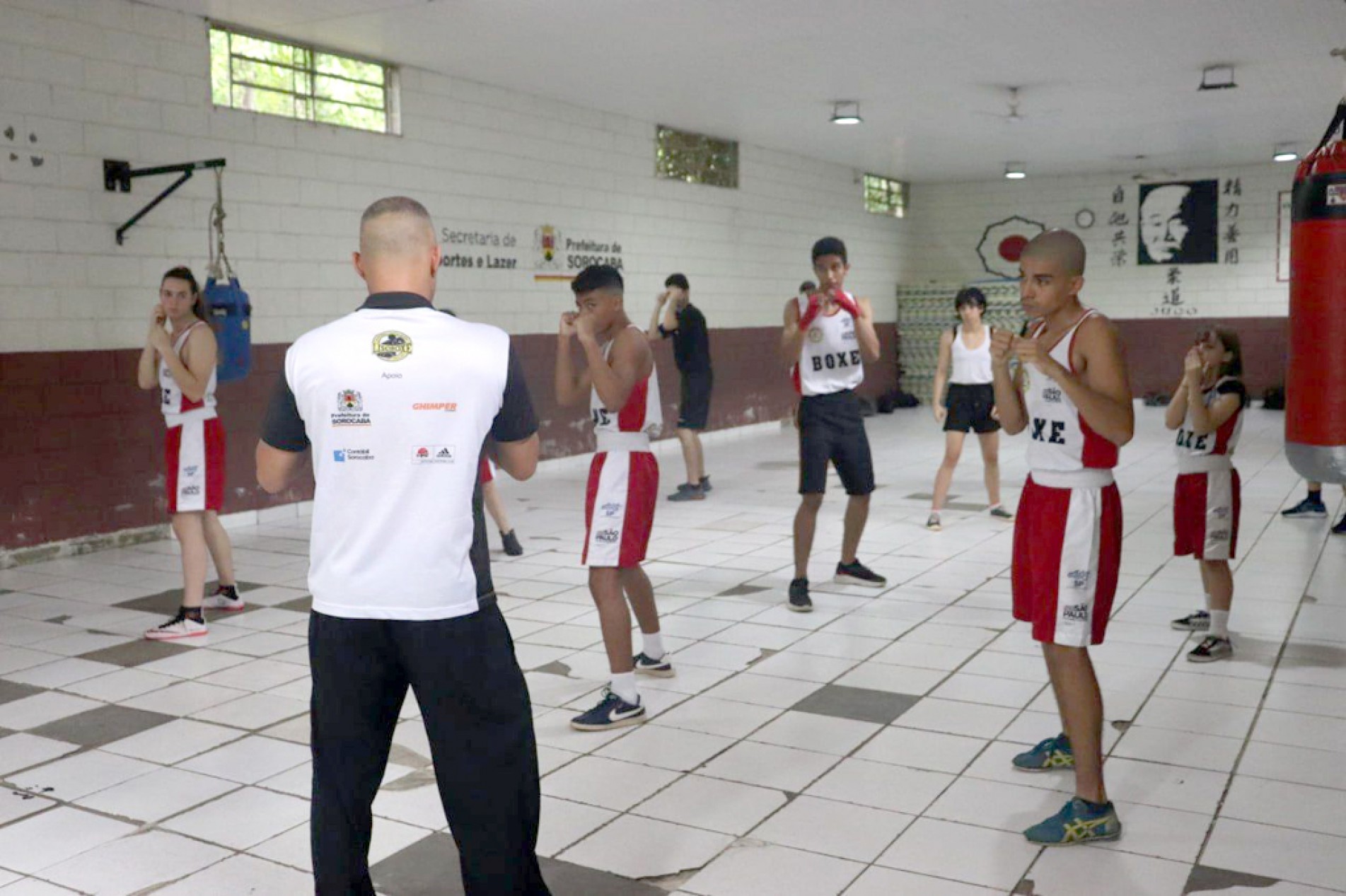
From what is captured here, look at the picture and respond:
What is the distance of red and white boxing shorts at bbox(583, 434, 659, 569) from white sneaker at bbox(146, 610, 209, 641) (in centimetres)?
239

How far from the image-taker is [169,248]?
27.3 ft

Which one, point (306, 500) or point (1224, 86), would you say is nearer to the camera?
point (306, 500)

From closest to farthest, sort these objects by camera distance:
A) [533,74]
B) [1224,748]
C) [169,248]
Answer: [1224,748] → [169,248] → [533,74]

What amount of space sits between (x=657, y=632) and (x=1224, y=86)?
8.93m

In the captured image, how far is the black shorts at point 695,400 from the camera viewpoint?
1019 centimetres

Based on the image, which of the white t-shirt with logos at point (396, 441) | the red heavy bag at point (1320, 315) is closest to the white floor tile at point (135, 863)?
the white t-shirt with logos at point (396, 441)

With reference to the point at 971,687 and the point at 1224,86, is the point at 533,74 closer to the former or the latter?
the point at 1224,86

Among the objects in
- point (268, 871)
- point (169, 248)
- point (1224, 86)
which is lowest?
point (268, 871)

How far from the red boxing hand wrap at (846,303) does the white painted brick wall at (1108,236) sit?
46.0 ft

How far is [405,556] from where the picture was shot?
7.52 feet

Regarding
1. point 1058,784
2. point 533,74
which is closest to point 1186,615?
point 1058,784

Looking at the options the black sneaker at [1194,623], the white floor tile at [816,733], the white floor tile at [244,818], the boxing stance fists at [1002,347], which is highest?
the boxing stance fists at [1002,347]

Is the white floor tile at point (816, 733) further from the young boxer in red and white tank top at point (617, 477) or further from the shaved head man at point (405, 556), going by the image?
the shaved head man at point (405, 556)

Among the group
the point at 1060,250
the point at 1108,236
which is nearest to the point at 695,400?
the point at 1060,250
